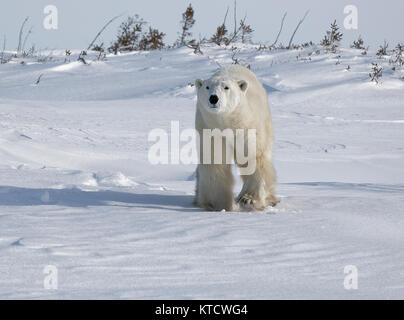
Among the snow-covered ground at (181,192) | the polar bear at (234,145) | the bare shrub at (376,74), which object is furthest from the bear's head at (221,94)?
the bare shrub at (376,74)

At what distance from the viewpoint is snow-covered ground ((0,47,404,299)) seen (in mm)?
2648

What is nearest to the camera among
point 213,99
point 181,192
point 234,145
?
point 213,99

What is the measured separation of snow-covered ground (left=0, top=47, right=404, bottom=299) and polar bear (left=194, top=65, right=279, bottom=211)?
182 millimetres

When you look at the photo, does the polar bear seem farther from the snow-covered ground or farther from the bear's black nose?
the snow-covered ground

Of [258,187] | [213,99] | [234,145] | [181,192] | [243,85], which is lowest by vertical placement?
[181,192]

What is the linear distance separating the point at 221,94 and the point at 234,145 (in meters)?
0.42

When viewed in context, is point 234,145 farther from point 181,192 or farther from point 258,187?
point 181,192

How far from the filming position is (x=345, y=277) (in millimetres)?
2689

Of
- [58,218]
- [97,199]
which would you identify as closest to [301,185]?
[97,199]

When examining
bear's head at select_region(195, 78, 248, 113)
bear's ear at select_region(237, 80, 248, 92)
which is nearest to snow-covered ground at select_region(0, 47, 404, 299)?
bear's head at select_region(195, 78, 248, 113)

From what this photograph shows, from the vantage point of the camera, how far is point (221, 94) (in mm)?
4320

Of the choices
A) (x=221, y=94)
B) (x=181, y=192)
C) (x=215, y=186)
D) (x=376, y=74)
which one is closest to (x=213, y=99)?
(x=221, y=94)
